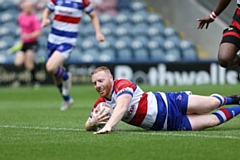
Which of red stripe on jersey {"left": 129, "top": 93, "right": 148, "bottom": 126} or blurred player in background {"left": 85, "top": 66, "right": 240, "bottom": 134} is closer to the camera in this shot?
blurred player in background {"left": 85, "top": 66, "right": 240, "bottom": 134}

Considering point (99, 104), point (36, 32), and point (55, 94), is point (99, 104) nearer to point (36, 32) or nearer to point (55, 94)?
point (55, 94)

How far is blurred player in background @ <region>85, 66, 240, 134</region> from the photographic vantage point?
21.9ft

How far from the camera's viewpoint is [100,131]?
661 centimetres

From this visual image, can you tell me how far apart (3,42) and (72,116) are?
1206 centimetres

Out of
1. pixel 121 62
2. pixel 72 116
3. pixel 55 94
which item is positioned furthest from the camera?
pixel 121 62

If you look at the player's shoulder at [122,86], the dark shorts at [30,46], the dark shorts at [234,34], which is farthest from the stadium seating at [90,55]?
the player's shoulder at [122,86]

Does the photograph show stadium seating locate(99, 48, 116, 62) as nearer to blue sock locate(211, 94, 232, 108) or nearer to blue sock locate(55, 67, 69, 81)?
blue sock locate(55, 67, 69, 81)

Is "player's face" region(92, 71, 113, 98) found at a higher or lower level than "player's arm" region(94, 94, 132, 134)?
higher

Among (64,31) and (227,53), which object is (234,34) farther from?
(64,31)

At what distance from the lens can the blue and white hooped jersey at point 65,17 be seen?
11.8 meters

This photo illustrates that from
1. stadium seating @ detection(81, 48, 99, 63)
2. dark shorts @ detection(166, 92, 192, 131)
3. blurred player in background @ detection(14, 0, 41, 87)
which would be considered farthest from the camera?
stadium seating @ detection(81, 48, 99, 63)

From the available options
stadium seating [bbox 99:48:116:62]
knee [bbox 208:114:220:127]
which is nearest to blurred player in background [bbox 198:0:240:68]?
knee [bbox 208:114:220:127]

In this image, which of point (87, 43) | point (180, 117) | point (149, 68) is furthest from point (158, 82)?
point (180, 117)

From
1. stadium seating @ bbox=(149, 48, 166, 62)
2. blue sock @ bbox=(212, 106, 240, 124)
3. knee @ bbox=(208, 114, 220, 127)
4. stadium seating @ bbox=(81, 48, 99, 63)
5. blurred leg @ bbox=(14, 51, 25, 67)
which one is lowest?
blurred leg @ bbox=(14, 51, 25, 67)
